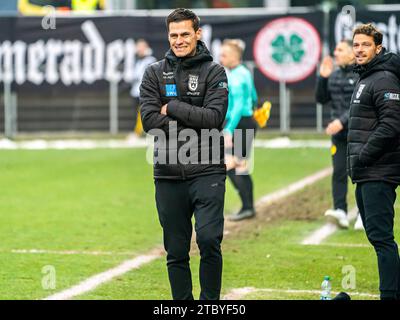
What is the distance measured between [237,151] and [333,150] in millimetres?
1642

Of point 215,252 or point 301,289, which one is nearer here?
point 215,252

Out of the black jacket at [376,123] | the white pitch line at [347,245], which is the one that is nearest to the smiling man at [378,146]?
the black jacket at [376,123]

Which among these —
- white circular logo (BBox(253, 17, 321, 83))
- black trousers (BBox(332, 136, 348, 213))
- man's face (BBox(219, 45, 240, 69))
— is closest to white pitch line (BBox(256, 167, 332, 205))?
black trousers (BBox(332, 136, 348, 213))

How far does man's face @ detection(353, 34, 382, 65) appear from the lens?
7.88 meters

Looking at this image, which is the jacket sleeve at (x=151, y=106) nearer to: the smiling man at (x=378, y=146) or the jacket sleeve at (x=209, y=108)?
the jacket sleeve at (x=209, y=108)

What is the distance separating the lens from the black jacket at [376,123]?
7684 millimetres

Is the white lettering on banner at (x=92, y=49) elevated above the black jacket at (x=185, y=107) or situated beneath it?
elevated above

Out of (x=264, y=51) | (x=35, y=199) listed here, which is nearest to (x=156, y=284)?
(x=35, y=199)

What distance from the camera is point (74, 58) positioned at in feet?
74.9

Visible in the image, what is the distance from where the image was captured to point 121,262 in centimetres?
997

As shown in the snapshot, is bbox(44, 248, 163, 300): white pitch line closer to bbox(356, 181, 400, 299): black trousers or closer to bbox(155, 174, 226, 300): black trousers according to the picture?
bbox(155, 174, 226, 300): black trousers

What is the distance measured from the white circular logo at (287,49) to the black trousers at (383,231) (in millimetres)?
14039

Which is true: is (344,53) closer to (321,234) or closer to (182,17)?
(321,234)

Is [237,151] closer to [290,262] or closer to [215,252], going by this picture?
[290,262]
